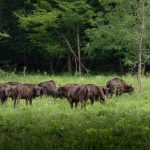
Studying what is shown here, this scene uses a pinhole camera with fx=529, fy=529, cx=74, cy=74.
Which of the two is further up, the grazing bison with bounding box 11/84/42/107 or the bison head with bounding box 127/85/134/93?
the grazing bison with bounding box 11/84/42/107

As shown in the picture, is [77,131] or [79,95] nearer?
[77,131]

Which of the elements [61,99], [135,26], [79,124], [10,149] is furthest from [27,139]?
[135,26]

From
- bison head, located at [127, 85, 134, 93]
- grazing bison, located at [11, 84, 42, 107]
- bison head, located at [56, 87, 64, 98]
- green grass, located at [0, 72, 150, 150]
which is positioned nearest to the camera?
green grass, located at [0, 72, 150, 150]

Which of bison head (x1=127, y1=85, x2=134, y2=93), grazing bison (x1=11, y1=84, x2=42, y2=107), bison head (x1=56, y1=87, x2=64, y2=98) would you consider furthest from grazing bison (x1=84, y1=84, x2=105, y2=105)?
bison head (x1=127, y1=85, x2=134, y2=93)

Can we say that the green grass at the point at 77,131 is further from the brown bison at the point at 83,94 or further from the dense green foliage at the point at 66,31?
the dense green foliage at the point at 66,31

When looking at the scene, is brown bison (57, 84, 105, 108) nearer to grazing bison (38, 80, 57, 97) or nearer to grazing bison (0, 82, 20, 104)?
grazing bison (0, 82, 20, 104)

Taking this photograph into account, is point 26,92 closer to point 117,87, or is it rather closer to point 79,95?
point 79,95

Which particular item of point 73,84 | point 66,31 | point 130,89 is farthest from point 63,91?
point 66,31

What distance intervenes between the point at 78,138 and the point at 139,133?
1.52 m

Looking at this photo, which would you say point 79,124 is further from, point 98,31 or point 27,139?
point 98,31

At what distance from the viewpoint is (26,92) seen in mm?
22641

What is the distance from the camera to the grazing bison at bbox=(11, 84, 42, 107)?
22.2 m

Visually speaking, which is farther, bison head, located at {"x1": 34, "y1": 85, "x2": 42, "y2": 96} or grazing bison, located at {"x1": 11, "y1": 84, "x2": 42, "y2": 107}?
bison head, located at {"x1": 34, "y1": 85, "x2": 42, "y2": 96}

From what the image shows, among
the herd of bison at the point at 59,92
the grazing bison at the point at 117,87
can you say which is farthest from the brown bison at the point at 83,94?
the grazing bison at the point at 117,87
